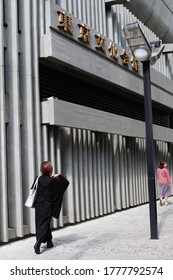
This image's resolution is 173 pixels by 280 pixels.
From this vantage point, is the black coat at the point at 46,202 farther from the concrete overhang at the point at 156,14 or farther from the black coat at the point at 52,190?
the concrete overhang at the point at 156,14

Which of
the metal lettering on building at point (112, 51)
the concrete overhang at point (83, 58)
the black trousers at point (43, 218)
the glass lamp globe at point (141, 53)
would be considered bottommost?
the black trousers at point (43, 218)

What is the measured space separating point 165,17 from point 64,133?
1024 cm

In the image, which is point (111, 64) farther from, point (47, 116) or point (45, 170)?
point (45, 170)

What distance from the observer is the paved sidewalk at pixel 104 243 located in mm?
7062

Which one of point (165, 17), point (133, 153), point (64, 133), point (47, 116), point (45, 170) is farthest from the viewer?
point (165, 17)

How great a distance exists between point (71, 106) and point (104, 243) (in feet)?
12.0

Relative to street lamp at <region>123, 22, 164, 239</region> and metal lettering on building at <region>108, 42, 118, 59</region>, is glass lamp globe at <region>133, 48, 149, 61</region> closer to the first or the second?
street lamp at <region>123, 22, 164, 239</region>

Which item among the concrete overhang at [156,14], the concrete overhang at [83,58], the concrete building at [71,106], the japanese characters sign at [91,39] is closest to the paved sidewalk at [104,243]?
the concrete building at [71,106]

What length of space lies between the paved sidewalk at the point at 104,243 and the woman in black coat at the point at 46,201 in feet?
1.21

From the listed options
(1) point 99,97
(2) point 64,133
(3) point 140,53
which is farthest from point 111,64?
(3) point 140,53

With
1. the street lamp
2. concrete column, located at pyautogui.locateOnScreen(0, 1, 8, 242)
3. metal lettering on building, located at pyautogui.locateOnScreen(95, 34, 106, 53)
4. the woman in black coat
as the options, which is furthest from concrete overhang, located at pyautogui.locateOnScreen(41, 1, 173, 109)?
the woman in black coat

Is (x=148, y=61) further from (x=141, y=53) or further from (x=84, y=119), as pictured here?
(x=84, y=119)

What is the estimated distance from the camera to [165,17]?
18.5m

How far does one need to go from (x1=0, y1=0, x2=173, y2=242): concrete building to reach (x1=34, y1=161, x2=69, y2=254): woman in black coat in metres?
1.21
